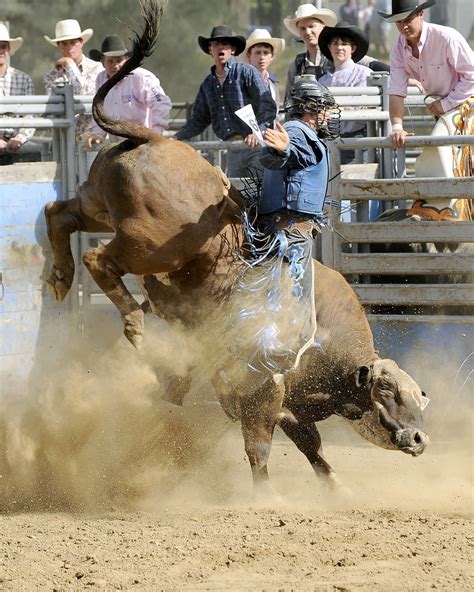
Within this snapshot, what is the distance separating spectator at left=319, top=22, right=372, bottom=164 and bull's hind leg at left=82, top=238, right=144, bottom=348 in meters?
3.59

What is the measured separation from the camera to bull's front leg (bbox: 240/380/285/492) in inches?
229

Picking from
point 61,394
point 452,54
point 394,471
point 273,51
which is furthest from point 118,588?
point 273,51

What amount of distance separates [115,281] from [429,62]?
10.9ft

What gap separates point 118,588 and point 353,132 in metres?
5.12

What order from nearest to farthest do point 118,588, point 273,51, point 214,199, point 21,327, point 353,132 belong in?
point 118,588
point 214,199
point 21,327
point 353,132
point 273,51

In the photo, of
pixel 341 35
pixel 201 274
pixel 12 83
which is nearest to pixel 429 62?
pixel 341 35

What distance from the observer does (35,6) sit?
19422 mm

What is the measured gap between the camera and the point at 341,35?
28.0 feet

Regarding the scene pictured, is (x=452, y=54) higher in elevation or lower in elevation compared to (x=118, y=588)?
higher

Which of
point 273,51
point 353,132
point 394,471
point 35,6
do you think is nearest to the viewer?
point 394,471

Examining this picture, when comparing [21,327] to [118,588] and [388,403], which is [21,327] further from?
[118,588]

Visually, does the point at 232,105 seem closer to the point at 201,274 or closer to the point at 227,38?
the point at 227,38

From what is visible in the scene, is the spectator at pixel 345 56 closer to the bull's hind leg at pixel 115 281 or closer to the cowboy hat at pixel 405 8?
the cowboy hat at pixel 405 8

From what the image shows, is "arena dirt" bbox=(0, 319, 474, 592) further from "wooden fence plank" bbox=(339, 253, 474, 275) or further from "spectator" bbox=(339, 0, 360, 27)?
"spectator" bbox=(339, 0, 360, 27)
